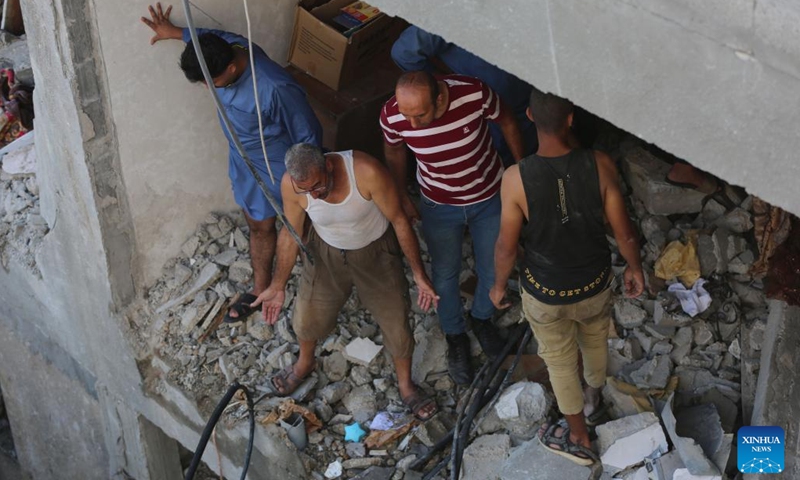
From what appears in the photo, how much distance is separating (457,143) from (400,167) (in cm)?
45

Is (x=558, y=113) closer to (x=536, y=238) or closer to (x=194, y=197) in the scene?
(x=536, y=238)

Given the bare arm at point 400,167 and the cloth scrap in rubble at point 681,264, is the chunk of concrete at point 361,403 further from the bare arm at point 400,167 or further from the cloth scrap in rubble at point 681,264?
the cloth scrap in rubble at point 681,264

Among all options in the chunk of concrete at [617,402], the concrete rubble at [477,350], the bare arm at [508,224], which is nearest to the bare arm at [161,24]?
the concrete rubble at [477,350]

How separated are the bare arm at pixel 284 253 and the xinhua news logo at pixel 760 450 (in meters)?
2.54

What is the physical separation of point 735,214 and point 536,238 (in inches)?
85.0

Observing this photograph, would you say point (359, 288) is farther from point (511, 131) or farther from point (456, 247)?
point (511, 131)

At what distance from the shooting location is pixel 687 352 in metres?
5.90

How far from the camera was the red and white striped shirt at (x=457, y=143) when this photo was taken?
5.23 metres

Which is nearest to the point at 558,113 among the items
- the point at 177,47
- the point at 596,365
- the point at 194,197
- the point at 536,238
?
the point at 536,238

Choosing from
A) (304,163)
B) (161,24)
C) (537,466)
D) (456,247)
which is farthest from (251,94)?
(537,466)

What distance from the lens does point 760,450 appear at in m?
5.09

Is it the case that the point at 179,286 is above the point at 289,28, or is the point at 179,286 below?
below

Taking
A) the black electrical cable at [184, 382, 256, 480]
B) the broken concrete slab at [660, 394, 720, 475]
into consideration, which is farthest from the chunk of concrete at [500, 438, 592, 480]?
the black electrical cable at [184, 382, 256, 480]

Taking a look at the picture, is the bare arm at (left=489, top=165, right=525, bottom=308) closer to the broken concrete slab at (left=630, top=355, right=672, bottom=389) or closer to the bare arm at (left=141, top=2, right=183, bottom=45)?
the broken concrete slab at (left=630, top=355, right=672, bottom=389)
